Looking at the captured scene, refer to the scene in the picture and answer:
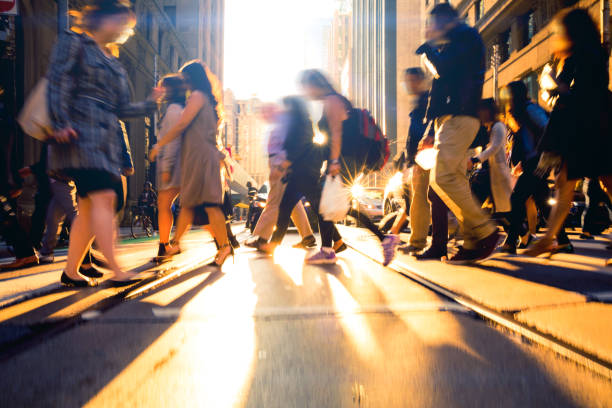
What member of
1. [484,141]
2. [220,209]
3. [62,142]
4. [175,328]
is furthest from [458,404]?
[484,141]

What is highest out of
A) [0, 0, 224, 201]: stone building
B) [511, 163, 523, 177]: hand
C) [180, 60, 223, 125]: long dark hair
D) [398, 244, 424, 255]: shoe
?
[0, 0, 224, 201]: stone building

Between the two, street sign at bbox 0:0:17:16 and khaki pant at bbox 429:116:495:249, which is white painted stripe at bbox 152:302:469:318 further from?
street sign at bbox 0:0:17:16

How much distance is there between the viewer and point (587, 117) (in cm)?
382

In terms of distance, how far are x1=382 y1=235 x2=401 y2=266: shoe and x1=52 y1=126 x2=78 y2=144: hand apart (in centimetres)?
291

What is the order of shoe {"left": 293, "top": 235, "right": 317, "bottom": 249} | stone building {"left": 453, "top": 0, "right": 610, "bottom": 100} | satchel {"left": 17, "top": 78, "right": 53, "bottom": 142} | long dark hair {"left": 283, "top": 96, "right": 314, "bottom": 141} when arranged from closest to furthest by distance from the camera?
satchel {"left": 17, "top": 78, "right": 53, "bottom": 142} < long dark hair {"left": 283, "top": 96, "right": 314, "bottom": 141} < shoe {"left": 293, "top": 235, "right": 317, "bottom": 249} < stone building {"left": 453, "top": 0, "right": 610, "bottom": 100}

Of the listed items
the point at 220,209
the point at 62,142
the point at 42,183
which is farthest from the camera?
the point at 42,183

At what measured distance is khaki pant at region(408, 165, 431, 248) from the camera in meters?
5.41

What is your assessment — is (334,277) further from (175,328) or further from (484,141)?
(484,141)

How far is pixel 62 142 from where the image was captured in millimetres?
2979

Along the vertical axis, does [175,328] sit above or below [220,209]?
below

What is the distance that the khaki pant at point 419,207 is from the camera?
17.7 ft

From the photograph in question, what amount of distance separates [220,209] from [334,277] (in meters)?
1.53

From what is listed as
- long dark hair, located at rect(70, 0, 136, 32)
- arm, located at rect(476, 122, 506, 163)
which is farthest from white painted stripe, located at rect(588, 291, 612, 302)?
long dark hair, located at rect(70, 0, 136, 32)

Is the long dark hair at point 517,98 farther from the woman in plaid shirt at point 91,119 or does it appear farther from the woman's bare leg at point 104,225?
the woman's bare leg at point 104,225
